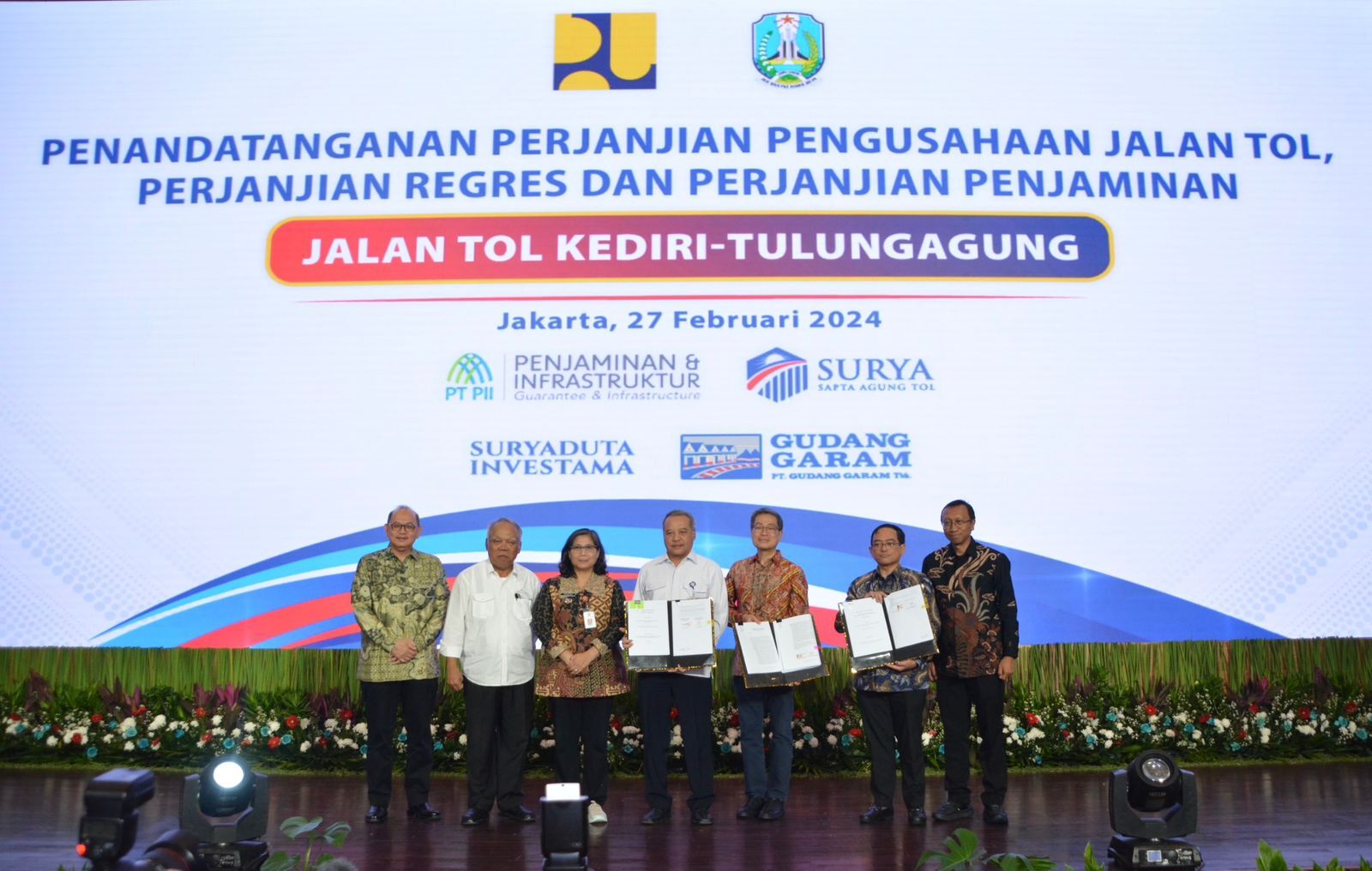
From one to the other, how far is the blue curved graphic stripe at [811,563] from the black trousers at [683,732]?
4.47 feet

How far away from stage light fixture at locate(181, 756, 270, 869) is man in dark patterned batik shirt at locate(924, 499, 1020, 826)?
223cm

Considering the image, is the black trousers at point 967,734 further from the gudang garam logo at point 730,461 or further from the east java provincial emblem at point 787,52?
the east java provincial emblem at point 787,52

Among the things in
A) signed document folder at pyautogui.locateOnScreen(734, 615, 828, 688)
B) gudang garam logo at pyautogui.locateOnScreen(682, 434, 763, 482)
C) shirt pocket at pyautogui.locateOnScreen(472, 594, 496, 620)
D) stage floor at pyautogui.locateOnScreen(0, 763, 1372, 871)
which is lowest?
stage floor at pyautogui.locateOnScreen(0, 763, 1372, 871)

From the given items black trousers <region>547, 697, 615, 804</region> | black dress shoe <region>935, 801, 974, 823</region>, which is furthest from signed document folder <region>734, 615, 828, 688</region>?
black dress shoe <region>935, 801, 974, 823</region>

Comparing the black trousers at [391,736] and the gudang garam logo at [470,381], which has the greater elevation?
the gudang garam logo at [470,381]

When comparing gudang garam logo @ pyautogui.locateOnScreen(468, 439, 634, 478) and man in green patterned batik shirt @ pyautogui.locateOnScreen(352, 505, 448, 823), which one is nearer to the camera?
man in green patterned batik shirt @ pyautogui.locateOnScreen(352, 505, 448, 823)

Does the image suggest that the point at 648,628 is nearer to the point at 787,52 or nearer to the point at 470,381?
the point at 470,381

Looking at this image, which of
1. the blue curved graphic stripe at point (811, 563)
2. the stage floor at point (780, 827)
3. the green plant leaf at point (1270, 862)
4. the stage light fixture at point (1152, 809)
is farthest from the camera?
the blue curved graphic stripe at point (811, 563)

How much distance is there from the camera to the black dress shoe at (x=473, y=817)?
3.84 meters

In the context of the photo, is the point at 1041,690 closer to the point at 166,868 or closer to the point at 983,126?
the point at 983,126

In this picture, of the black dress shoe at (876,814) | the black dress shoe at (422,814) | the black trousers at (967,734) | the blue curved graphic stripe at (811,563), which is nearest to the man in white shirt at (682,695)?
the black dress shoe at (876,814)

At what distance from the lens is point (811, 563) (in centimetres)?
532

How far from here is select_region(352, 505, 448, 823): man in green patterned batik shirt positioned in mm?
3920

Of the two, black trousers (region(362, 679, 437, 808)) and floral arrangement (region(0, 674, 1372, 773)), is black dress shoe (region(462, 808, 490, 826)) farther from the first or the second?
floral arrangement (region(0, 674, 1372, 773))
